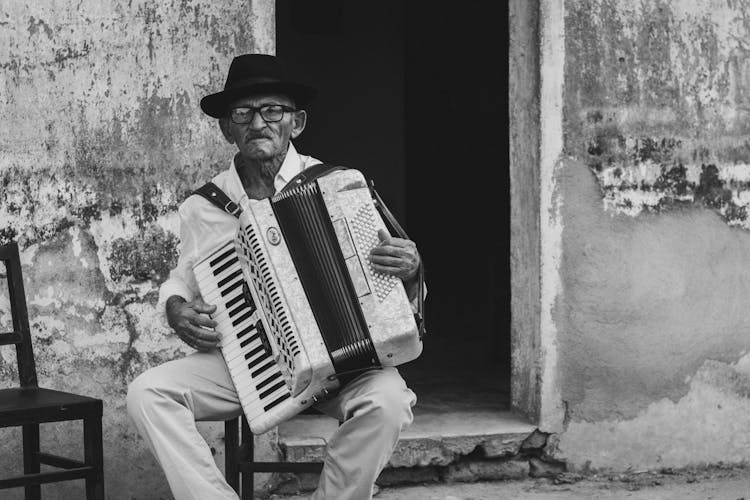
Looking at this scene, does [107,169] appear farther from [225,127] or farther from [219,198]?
[219,198]

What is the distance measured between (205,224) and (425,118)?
603cm

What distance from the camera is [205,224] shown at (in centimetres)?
375

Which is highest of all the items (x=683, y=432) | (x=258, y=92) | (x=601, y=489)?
(x=258, y=92)

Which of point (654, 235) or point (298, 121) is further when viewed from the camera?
point (654, 235)

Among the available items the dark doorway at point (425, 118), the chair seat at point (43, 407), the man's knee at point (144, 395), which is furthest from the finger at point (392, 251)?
the dark doorway at point (425, 118)

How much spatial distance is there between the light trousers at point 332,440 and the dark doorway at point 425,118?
371cm

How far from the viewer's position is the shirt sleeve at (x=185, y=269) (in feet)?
12.4

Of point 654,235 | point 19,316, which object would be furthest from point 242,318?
point 654,235

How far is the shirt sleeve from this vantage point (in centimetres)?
378

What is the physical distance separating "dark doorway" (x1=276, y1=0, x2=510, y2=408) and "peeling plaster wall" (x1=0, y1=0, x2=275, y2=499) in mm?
2998

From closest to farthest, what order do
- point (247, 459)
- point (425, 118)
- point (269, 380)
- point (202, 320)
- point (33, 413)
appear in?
point (269, 380)
point (202, 320)
point (33, 413)
point (247, 459)
point (425, 118)

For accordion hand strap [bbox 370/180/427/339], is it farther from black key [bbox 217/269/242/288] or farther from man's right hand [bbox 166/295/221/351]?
man's right hand [bbox 166/295/221/351]

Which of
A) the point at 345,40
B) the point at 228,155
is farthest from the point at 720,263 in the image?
the point at 345,40

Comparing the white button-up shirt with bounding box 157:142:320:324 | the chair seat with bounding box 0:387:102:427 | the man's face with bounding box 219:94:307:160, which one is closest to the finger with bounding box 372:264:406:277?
the white button-up shirt with bounding box 157:142:320:324
